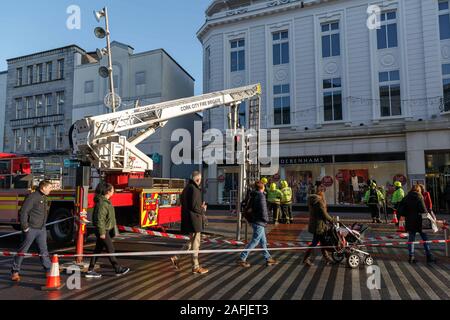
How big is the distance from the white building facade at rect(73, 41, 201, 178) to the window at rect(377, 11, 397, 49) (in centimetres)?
1557

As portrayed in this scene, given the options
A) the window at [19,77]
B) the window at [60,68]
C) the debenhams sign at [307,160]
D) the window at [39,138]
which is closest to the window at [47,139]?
the window at [39,138]

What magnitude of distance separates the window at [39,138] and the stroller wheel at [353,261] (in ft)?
103

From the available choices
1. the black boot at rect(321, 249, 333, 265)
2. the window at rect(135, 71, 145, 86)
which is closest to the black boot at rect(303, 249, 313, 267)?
the black boot at rect(321, 249, 333, 265)

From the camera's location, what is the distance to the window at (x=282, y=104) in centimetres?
2209

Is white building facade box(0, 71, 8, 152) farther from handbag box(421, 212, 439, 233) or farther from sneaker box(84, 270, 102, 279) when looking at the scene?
handbag box(421, 212, 439, 233)

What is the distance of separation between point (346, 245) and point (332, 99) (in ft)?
52.2

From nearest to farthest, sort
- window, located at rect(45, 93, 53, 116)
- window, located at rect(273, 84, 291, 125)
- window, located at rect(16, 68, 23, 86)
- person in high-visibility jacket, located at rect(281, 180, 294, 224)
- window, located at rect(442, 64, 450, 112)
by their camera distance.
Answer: person in high-visibility jacket, located at rect(281, 180, 294, 224), window, located at rect(442, 64, 450, 112), window, located at rect(273, 84, 291, 125), window, located at rect(45, 93, 53, 116), window, located at rect(16, 68, 23, 86)

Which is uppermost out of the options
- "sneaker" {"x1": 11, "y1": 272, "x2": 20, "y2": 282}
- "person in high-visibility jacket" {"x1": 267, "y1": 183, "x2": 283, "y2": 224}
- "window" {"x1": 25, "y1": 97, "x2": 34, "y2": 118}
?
"window" {"x1": 25, "y1": 97, "x2": 34, "y2": 118}

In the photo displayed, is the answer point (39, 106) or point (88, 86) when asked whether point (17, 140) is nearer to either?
point (39, 106)

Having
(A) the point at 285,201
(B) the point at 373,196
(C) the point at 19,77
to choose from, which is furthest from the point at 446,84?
(C) the point at 19,77

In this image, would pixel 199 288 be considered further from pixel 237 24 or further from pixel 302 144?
pixel 237 24

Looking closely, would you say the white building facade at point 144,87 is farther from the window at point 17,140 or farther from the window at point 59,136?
the window at point 17,140

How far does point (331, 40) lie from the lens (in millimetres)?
21500

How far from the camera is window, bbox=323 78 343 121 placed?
2088cm
